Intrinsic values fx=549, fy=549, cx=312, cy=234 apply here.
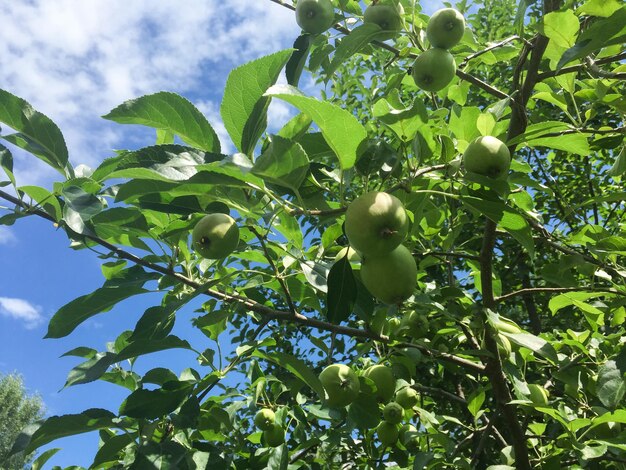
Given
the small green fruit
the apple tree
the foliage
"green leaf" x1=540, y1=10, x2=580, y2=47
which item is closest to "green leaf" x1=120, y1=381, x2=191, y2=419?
the apple tree

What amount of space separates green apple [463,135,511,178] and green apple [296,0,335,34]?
889 millimetres

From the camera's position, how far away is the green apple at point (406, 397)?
235 centimetres

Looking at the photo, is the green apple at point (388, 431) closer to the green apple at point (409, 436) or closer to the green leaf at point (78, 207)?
the green apple at point (409, 436)

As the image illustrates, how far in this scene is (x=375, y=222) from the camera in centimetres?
118

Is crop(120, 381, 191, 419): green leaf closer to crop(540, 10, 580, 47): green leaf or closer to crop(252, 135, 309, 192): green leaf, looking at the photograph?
crop(252, 135, 309, 192): green leaf

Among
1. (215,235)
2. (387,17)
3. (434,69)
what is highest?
(387,17)

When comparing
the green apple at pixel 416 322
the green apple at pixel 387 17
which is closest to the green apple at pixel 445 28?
the green apple at pixel 387 17

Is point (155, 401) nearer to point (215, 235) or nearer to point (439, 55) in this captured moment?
point (215, 235)

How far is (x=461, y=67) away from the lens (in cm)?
217

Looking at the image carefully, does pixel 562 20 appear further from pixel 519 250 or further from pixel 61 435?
pixel 519 250

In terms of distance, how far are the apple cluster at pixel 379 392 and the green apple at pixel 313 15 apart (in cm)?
123

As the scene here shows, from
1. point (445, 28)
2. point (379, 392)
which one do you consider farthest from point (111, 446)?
point (445, 28)

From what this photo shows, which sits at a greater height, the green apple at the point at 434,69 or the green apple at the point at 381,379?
the green apple at the point at 434,69

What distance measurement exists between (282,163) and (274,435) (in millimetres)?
1626
